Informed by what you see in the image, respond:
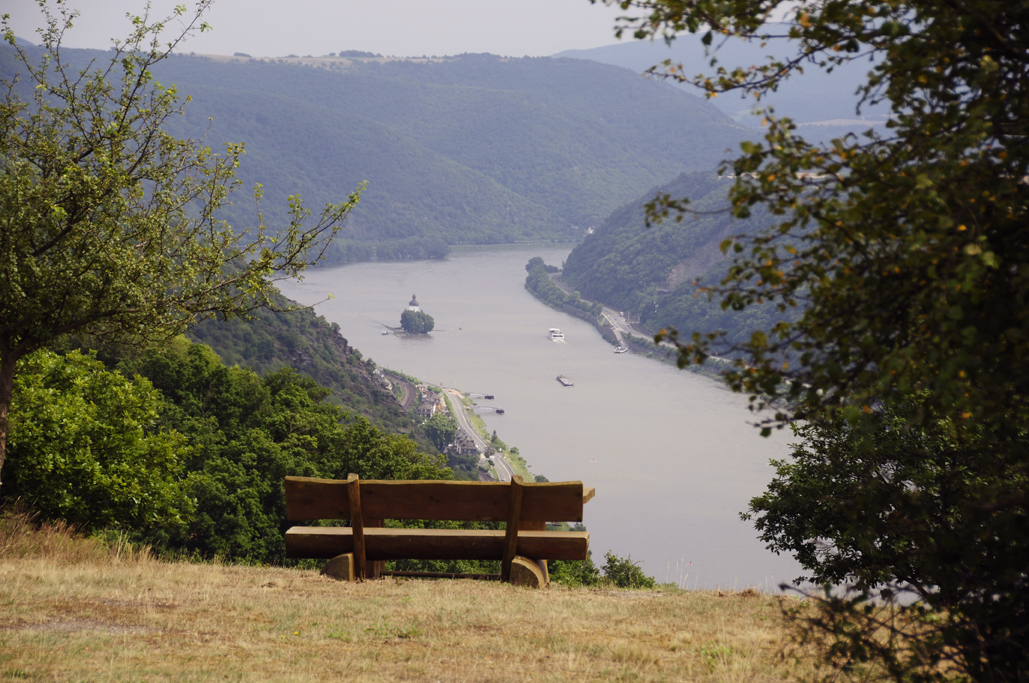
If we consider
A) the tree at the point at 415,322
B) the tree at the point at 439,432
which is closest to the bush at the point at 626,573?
the tree at the point at 439,432

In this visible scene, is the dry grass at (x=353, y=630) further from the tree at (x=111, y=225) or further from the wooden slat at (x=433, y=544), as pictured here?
the tree at (x=111, y=225)

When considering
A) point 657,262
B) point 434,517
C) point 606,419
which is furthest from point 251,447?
point 657,262

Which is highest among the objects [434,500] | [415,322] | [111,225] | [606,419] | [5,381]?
[111,225]

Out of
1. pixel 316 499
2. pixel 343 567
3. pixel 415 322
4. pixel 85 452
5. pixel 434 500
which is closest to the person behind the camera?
pixel 434 500

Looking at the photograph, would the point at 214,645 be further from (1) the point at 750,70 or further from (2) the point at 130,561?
(1) the point at 750,70

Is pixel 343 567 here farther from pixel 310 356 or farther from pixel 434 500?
pixel 310 356

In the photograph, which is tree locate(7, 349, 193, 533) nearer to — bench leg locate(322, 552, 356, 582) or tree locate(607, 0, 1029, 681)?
bench leg locate(322, 552, 356, 582)

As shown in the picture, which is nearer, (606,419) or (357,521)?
(357,521)
